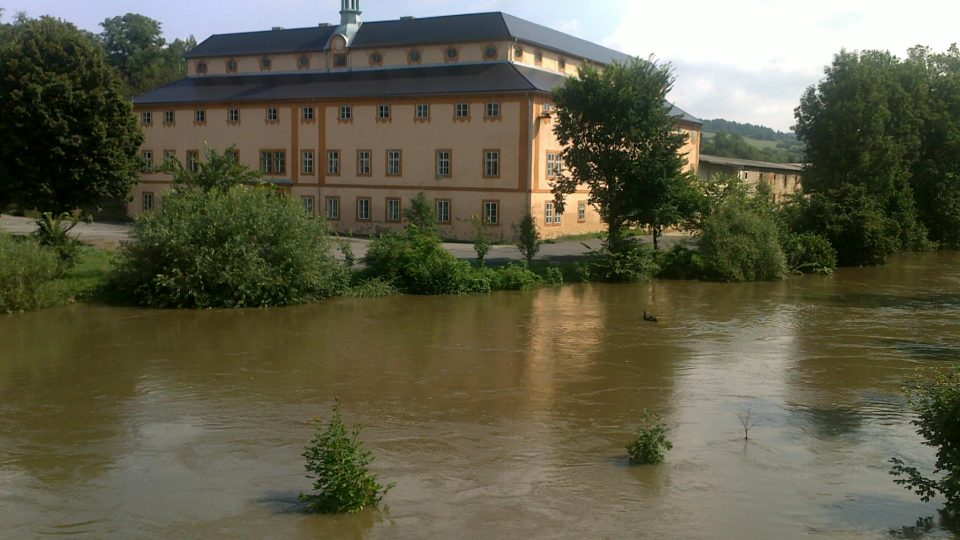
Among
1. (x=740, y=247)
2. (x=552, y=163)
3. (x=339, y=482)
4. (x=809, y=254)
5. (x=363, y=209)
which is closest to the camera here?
(x=339, y=482)

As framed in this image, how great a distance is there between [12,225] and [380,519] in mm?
44805

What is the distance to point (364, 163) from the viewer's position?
46.2 m

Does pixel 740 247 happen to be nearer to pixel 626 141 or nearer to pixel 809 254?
pixel 809 254

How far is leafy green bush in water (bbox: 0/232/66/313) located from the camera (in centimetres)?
2309

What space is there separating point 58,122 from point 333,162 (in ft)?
58.6

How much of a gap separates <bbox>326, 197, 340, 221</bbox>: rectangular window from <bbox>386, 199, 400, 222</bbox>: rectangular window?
A: 309 centimetres

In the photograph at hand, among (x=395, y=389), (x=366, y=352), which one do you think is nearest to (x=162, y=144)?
(x=366, y=352)

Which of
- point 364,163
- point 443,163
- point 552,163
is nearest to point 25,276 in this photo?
point 443,163

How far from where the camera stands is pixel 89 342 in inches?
786

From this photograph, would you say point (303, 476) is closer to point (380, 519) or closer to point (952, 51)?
point (380, 519)

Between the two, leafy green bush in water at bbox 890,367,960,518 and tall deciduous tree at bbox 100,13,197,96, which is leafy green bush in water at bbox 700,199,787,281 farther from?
tall deciduous tree at bbox 100,13,197,96

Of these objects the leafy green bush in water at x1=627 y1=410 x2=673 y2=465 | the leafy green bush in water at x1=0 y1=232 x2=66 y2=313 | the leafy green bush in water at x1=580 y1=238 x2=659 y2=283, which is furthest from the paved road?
the leafy green bush in water at x1=627 y1=410 x2=673 y2=465

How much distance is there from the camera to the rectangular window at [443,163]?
44.0 metres

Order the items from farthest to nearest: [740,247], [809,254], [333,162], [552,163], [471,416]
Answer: [333,162] < [552,163] < [809,254] < [740,247] < [471,416]
